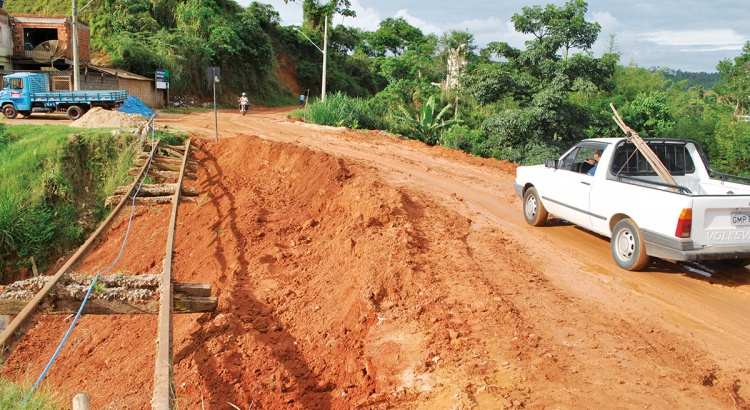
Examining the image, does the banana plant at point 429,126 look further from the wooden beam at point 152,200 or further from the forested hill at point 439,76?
the wooden beam at point 152,200

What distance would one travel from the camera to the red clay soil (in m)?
4.54

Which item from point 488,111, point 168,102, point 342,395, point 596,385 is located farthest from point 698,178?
point 168,102

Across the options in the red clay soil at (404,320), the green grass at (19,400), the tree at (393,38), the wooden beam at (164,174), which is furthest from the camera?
the tree at (393,38)

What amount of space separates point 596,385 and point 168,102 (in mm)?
35539

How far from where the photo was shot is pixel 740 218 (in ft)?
22.2

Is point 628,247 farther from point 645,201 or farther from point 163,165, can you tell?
point 163,165

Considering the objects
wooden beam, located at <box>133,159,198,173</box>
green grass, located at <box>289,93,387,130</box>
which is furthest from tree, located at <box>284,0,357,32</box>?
wooden beam, located at <box>133,159,198,173</box>

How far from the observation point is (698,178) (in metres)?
8.41

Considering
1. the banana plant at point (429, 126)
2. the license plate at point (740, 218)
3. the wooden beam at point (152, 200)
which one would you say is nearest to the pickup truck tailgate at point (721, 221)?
the license plate at point (740, 218)

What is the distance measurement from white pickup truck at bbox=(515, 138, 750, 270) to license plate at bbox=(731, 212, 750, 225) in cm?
1

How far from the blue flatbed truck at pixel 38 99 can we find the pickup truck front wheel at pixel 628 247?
23.3 meters

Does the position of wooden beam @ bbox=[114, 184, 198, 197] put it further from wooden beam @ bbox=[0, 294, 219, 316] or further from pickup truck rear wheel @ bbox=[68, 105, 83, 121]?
pickup truck rear wheel @ bbox=[68, 105, 83, 121]

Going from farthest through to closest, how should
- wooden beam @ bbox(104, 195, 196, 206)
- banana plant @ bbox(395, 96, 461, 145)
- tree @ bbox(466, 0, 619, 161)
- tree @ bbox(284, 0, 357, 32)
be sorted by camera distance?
tree @ bbox(284, 0, 357, 32), banana plant @ bbox(395, 96, 461, 145), tree @ bbox(466, 0, 619, 161), wooden beam @ bbox(104, 195, 196, 206)

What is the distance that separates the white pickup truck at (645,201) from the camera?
6.58 m
